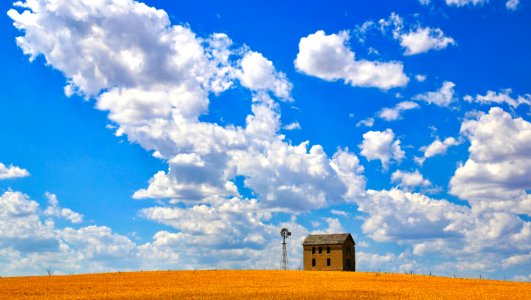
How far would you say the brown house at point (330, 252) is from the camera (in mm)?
97519

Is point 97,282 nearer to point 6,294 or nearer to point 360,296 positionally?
point 6,294

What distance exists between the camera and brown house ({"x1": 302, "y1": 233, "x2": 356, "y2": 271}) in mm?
97519

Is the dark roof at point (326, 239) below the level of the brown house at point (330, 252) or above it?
above

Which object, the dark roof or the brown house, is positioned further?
the dark roof

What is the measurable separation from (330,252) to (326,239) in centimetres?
271

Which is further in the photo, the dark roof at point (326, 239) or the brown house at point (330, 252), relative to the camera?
the dark roof at point (326, 239)

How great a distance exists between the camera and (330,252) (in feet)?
324

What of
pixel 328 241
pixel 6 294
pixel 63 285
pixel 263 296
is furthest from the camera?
pixel 328 241

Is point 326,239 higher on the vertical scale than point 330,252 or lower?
higher

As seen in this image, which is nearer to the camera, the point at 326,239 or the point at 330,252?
the point at 330,252

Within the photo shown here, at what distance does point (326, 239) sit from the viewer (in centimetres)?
10056

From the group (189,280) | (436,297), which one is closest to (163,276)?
(189,280)

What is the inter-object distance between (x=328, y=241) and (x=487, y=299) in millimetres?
55815

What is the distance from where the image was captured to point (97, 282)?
61.6 m
